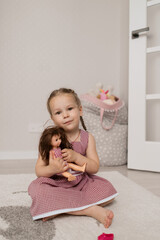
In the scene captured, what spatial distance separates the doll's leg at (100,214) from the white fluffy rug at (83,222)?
0.01m

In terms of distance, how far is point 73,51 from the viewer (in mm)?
2262

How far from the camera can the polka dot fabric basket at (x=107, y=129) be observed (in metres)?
1.88

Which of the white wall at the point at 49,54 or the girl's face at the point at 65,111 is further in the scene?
the white wall at the point at 49,54

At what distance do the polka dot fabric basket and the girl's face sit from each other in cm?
92

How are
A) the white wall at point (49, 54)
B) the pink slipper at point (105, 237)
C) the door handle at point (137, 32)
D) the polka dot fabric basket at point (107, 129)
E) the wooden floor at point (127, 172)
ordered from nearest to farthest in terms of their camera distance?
the pink slipper at point (105, 237) → the wooden floor at point (127, 172) → the door handle at point (137, 32) → the polka dot fabric basket at point (107, 129) → the white wall at point (49, 54)

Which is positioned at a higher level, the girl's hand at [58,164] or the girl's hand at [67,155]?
the girl's hand at [67,155]

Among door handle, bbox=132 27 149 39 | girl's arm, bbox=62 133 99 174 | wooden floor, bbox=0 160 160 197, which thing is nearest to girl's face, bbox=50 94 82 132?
girl's arm, bbox=62 133 99 174

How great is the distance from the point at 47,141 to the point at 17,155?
1395mm

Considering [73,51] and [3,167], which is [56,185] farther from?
[73,51]

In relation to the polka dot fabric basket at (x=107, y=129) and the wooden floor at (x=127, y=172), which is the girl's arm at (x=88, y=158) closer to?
the wooden floor at (x=127, y=172)

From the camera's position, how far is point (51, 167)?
85 centimetres

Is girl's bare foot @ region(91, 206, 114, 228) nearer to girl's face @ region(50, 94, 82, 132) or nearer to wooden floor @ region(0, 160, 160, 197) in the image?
girl's face @ region(50, 94, 82, 132)

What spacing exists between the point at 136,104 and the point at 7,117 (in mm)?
1106

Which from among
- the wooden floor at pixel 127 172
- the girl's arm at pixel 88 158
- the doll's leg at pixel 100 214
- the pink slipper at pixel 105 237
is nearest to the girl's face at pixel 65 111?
the girl's arm at pixel 88 158
